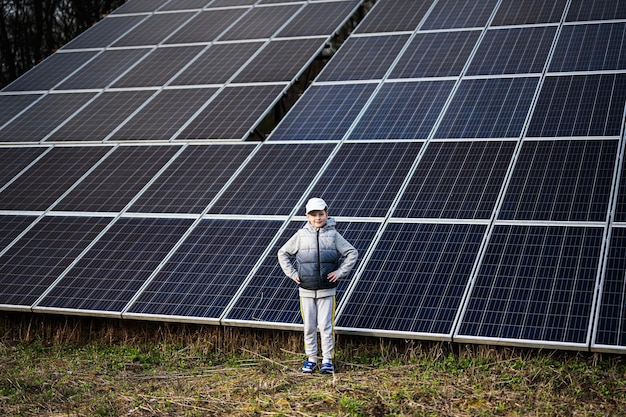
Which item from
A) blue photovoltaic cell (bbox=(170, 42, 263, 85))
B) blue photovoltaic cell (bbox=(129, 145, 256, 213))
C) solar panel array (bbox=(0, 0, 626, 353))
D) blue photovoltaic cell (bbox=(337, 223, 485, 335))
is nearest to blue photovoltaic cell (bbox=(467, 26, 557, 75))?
solar panel array (bbox=(0, 0, 626, 353))

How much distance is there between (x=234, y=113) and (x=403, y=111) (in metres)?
3.24

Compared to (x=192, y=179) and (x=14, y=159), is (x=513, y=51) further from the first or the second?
(x=14, y=159)

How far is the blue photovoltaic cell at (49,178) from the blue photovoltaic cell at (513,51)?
6822mm

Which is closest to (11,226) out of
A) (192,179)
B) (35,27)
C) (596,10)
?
(192,179)

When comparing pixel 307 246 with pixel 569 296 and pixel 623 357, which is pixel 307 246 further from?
pixel 623 357

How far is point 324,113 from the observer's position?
1434 centimetres

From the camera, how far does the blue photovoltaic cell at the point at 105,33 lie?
66.1ft

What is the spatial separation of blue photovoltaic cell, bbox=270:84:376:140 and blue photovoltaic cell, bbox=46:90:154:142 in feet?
11.6

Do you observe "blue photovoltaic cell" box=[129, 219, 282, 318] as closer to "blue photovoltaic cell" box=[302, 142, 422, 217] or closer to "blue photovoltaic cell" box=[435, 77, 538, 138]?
"blue photovoltaic cell" box=[302, 142, 422, 217]

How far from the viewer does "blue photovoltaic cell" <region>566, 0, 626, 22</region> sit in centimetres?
1560

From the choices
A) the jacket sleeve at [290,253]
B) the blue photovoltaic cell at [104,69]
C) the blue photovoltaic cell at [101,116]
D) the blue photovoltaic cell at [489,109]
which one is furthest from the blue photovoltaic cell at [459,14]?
the jacket sleeve at [290,253]

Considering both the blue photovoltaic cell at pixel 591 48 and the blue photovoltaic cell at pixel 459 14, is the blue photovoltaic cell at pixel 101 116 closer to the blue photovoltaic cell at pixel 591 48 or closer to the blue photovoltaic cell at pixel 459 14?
the blue photovoltaic cell at pixel 459 14

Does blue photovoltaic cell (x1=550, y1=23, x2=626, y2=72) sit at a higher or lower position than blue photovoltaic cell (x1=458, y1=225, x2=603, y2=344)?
higher

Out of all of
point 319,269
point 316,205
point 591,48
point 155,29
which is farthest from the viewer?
point 155,29
